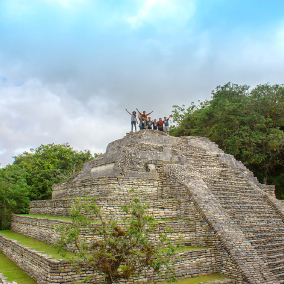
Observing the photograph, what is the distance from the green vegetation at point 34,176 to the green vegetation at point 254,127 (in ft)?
39.2

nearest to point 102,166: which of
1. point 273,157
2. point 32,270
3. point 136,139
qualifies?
point 136,139

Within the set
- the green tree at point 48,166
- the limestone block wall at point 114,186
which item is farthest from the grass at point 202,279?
the green tree at point 48,166

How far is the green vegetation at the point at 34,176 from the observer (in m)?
16.2

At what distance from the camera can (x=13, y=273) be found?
841cm

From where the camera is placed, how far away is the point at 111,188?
9.93 metres

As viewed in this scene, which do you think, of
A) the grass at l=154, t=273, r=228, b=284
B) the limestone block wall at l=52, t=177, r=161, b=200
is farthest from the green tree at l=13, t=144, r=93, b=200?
the grass at l=154, t=273, r=228, b=284

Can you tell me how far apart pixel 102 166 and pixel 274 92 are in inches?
598

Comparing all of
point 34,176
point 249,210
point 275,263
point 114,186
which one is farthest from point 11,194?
point 275,263

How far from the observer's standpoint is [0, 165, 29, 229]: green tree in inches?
615

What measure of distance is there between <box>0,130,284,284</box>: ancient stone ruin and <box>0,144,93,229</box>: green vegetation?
6.64ft

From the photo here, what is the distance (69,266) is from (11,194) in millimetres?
11458

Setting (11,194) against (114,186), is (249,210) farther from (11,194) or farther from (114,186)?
(11,194)

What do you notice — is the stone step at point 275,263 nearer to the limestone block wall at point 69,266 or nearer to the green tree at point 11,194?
the limestone block wall at point 69,266

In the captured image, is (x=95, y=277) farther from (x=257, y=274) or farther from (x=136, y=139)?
(x=136, y=139)
